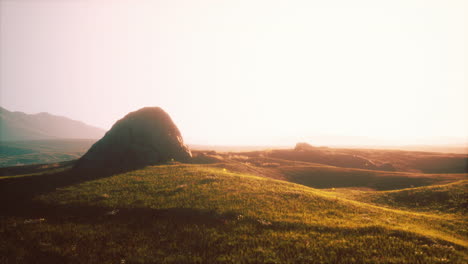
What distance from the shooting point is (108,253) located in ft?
44.2

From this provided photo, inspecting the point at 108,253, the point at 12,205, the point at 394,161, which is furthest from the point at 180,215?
the point at 394,161

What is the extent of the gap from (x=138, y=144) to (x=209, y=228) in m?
40.9

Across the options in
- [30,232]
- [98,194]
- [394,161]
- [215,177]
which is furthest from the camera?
[394,161]

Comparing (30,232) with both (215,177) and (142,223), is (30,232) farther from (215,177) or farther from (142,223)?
(215,177)

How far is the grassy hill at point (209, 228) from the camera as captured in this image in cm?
1298

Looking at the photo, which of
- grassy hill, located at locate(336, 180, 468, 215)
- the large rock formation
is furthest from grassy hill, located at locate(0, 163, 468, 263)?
the large rock formation

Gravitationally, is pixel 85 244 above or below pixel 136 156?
below

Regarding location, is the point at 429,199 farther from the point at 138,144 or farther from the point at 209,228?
the point at 138,144

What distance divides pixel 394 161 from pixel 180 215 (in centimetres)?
9204

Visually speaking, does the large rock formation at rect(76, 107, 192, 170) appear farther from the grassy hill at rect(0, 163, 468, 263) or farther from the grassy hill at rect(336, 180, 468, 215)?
the grassy hill at rect(336, 180, 468, 215)

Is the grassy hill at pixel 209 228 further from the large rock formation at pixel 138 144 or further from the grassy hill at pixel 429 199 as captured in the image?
the large rock formation at pixel 138 144

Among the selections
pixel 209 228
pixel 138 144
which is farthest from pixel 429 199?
pixel 138 144

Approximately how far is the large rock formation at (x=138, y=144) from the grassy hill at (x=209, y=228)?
1807 centimetres

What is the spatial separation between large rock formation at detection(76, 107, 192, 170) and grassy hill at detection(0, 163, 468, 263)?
59.3 ft
